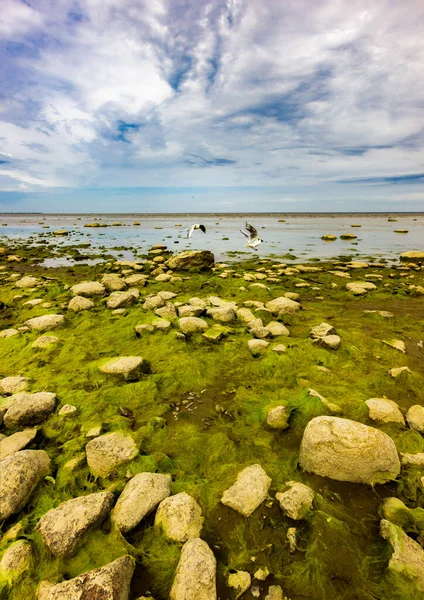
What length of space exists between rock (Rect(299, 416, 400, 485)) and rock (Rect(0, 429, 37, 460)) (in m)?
2.99

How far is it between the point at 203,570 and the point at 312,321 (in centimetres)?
586

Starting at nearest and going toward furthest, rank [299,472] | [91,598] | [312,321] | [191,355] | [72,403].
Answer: [91,598] → [299,472] → [72,403] → [191,355] → [312,321]

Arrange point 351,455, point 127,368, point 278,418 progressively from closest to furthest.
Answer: point 351,455, point 278,418, point 127,368

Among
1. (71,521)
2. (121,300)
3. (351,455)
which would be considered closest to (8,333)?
(121,300)

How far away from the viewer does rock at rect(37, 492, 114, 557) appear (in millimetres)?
2189

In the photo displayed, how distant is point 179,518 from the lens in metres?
2.36

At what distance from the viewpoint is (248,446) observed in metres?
3.36

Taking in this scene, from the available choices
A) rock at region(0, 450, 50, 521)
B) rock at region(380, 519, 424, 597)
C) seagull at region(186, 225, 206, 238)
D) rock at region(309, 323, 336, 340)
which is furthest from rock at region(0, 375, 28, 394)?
seagull at region(186, 225, 206, 238)

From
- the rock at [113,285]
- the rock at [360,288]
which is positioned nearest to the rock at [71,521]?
the rock at [113,285]

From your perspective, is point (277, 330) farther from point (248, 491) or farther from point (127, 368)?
point (248, 491)

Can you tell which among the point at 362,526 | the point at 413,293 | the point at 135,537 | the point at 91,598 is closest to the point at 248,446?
the point at 362,526

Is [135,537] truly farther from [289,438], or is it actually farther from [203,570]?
[289,438]

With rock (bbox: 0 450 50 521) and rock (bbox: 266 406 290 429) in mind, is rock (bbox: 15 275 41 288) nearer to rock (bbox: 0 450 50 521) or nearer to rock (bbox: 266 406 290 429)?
rock (bbox: 0 450 50 521)

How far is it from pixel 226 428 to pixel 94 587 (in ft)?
6.85
